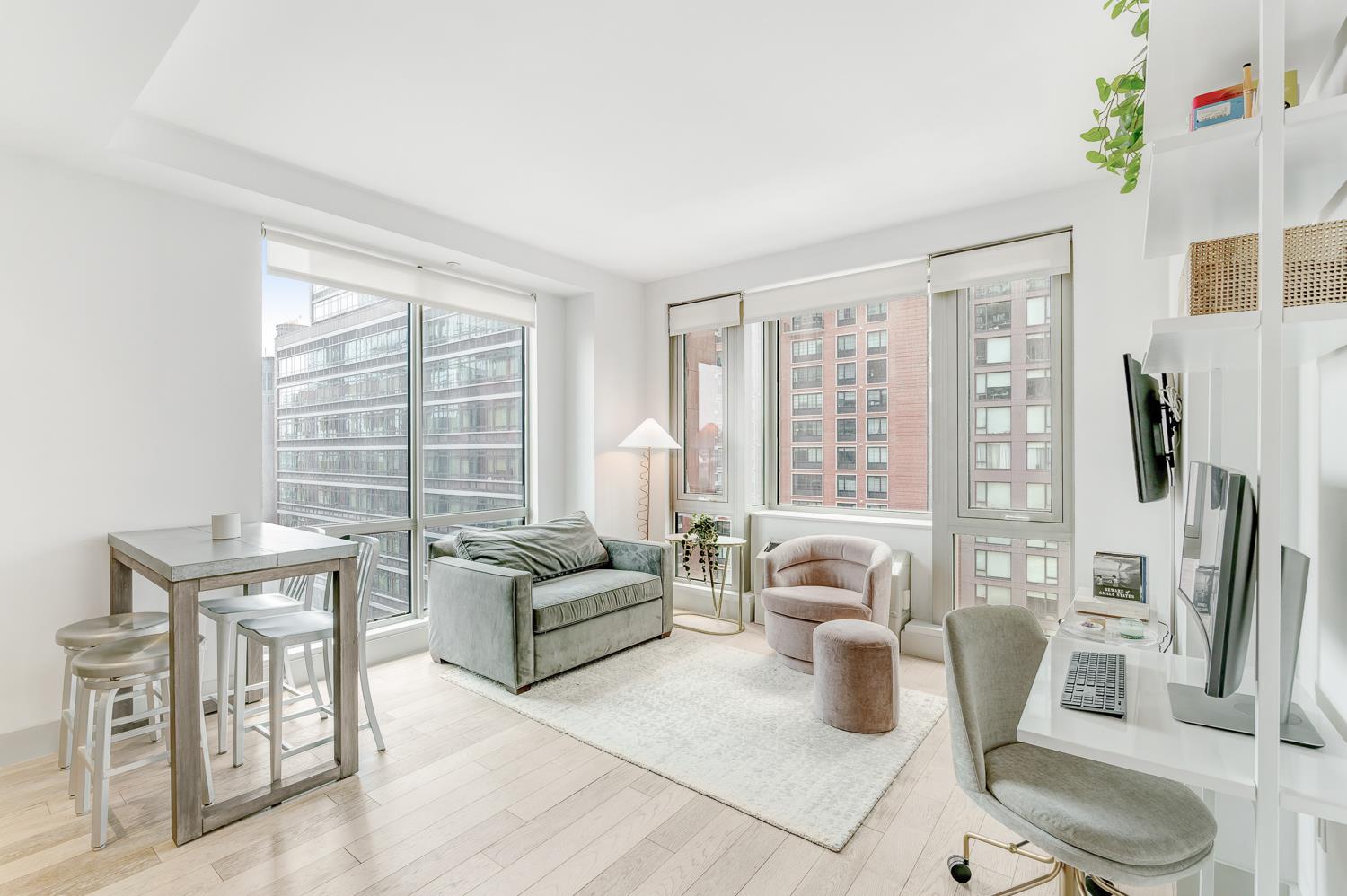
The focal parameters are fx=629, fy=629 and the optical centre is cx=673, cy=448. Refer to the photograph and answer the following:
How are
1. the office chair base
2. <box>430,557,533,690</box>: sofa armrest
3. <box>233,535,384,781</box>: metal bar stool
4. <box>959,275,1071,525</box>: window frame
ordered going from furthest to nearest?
1. <box>959,275,1071,525</box>: window frame
2. <box>430,557,533,690</box>: sofa armrest
3. <box>233,535,384,781</box>: metal bar stool
4. the office chair base

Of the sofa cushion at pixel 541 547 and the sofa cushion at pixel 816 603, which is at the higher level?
the sofa cushion at pixel 541 547

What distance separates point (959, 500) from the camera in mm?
3920

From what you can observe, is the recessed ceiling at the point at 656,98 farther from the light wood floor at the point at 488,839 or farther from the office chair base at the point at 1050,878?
the light wood floor at the point at 488,839

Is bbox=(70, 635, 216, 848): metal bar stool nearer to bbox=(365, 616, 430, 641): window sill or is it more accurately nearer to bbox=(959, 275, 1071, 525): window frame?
bbox=(365, 616, 430, 641): window sill

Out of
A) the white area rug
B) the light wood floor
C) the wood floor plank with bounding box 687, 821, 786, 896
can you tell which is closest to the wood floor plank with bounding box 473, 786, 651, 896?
the light wood floor

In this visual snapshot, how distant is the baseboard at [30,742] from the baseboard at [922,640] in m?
4.31

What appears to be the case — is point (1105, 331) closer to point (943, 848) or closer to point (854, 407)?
point (854, 407)

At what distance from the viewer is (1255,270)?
1.09 meters

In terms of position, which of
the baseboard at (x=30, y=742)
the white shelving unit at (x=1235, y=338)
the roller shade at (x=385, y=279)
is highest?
the roller shade at (x=385, y=279)

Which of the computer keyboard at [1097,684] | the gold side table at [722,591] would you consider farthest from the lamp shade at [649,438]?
the computer keyboard at [1097,684]

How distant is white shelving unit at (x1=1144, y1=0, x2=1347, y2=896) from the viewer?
0.95 metres

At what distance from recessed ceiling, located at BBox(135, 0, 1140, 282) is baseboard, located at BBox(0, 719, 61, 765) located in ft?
8.63

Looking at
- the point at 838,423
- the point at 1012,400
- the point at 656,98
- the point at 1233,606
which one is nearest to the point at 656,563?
the point at 838,423

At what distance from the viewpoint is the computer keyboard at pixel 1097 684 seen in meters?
1.36
